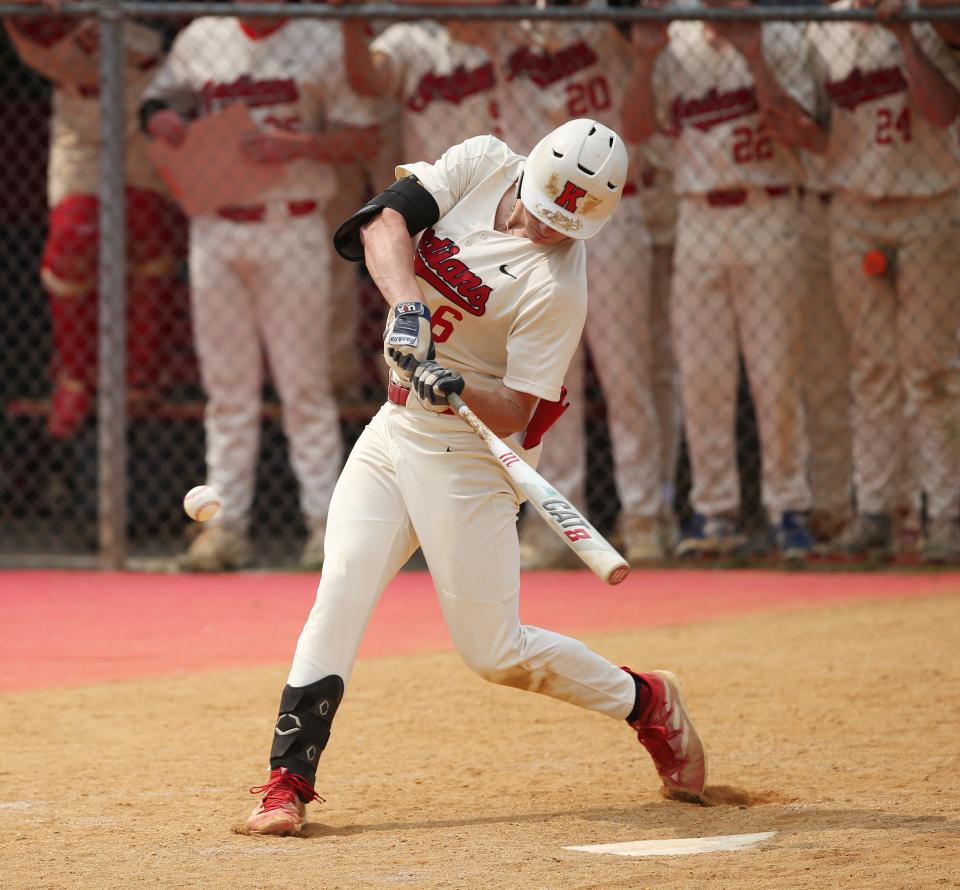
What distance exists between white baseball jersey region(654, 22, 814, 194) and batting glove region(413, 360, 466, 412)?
4.32 meters

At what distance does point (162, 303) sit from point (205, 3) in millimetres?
1759

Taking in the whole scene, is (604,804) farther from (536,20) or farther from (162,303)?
(162,303)

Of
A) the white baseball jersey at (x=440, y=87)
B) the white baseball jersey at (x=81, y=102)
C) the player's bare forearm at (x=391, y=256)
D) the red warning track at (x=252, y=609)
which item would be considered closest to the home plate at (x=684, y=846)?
the player's bare forearm at (x=391, y=256)

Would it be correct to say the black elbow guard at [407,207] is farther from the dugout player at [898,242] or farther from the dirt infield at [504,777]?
the dugout player at [898,242]

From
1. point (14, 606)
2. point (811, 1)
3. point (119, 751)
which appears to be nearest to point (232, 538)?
point (14, 606)

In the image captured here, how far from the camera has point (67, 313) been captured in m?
8.52

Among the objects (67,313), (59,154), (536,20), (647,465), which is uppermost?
(536,20)

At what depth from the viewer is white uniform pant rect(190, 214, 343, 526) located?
25.7 feet

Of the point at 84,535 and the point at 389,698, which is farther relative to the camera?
the point at 84,535

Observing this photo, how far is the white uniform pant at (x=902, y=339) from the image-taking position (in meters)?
7.53

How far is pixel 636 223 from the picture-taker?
307 inches

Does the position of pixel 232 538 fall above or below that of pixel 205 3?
below

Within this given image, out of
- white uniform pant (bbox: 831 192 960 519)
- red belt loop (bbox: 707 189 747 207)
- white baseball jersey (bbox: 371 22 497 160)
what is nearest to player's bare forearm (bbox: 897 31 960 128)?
white uniform pant (bbox: 831 192 960 519)

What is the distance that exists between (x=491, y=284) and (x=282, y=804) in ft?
4.27
